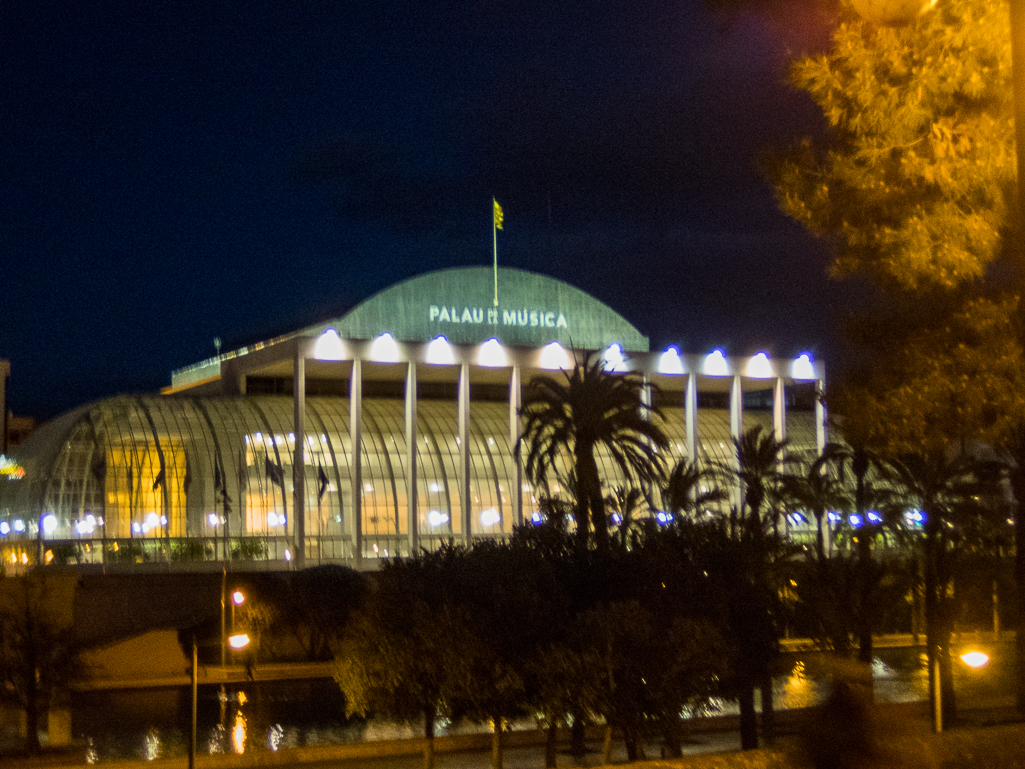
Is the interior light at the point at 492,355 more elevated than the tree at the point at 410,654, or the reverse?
the interior light at the point at 492,355

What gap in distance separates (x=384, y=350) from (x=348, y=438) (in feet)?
21.0

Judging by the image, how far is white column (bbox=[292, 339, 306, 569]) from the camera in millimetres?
59594

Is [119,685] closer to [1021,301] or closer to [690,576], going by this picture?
[690,576]

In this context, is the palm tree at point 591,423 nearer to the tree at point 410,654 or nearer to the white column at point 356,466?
the tree at point 410,654

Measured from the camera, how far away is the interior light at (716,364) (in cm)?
7169

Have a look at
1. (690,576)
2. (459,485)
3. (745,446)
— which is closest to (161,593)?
(459,485)

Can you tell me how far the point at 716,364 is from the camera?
7206cm

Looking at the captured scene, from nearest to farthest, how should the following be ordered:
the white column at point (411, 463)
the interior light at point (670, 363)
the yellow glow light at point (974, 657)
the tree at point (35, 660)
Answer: the yellow glow light at point (974, 657) < the tree at point (35, 660) < the white column at point (411, 463) < the interior light at point (670, 363)

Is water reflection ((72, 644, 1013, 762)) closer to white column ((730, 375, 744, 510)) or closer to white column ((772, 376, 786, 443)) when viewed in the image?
white column ((730, 375, 744, 510))

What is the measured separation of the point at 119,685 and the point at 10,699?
1536 centimetres

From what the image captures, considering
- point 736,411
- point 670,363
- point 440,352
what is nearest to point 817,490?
point 440,352

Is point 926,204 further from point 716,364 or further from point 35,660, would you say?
point 716,364

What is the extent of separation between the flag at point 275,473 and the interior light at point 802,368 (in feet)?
107

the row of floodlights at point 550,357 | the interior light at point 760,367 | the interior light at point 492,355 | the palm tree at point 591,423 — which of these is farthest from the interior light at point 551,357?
the palm tree at point 591,423
